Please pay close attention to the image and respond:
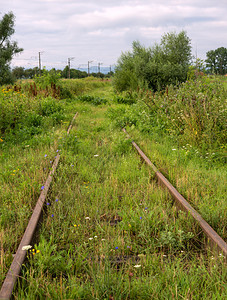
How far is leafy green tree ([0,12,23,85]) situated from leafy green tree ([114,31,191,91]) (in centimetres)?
2132

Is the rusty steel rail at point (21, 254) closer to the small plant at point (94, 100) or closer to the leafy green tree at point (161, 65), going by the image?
the small plant at point (94, 100)

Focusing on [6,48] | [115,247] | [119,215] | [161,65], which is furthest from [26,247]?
[6,48]

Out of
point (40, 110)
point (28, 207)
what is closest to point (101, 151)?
point (28, 207)

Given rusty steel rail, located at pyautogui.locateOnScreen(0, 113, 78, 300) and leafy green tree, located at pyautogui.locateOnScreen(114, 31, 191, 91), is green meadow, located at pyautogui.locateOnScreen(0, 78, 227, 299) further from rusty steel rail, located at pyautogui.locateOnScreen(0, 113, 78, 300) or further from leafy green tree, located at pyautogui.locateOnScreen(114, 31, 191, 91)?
leafy green tree, located at pyautogui.locateOnScreen(114, 31, 191, 91)

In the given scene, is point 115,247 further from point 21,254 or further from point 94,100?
point 94,100

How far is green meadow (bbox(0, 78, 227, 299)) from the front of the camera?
6.75 ft

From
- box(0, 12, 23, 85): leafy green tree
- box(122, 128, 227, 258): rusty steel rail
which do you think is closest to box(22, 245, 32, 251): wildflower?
box(122, 128, 227, 258): rusty steel rail

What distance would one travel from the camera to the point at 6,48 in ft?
132

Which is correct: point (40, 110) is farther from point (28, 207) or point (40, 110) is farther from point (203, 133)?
point (28, 207)

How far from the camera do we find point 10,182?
156 inches

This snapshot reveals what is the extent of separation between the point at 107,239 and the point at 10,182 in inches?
75.4

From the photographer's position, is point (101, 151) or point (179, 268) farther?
point (101, 151)

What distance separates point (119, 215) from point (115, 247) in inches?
27.9

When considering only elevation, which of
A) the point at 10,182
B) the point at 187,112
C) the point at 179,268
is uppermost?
the point at 187,112
